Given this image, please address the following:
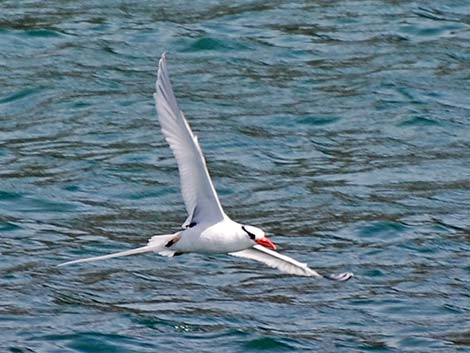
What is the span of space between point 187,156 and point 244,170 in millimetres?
5784

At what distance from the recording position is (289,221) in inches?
658

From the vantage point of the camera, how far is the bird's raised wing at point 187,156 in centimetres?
1207

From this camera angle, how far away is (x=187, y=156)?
12297 mm

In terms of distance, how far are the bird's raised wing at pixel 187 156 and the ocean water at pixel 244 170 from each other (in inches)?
64.3

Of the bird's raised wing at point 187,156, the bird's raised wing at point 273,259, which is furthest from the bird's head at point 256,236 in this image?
the bird's raised wing at point 273,259

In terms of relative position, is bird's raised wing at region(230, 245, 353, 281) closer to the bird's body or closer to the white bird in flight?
the white bird in flight

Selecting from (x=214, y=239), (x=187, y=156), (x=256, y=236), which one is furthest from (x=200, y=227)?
(x=187, y=156)

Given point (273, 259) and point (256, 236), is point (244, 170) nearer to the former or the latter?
point (273, 259)

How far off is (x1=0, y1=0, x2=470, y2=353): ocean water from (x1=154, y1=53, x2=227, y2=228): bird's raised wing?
1632 mm

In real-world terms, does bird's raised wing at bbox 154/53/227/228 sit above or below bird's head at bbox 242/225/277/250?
above

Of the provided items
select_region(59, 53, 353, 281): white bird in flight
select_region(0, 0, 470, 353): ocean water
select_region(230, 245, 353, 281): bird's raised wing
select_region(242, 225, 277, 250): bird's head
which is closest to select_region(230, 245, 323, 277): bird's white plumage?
select_region(230, 245, 353, 281): bird's raised wing

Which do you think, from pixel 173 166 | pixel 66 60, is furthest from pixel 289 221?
pixel 66 60

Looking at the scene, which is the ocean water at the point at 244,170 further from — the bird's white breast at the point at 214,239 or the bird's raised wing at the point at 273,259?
the bird's white breast at the point at 214,239

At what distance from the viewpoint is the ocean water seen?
14.4m
